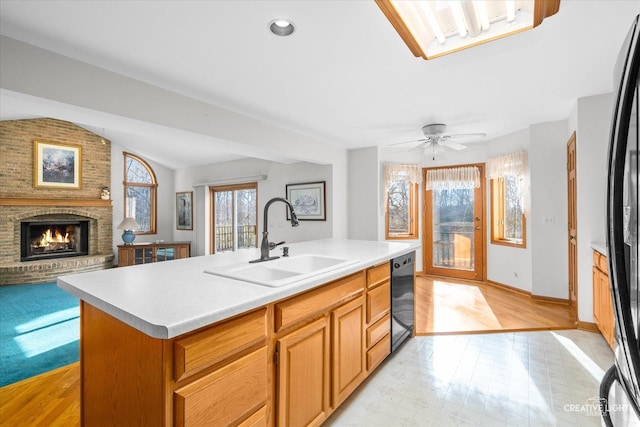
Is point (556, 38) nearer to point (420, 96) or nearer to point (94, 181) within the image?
point (420, 96)

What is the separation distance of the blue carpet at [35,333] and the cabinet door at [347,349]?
224 centimetres

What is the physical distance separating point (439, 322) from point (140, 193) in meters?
7.16

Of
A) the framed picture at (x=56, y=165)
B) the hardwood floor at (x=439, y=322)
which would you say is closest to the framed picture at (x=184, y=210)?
the framed picture at (x=56, y=165)

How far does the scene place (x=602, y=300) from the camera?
2.47 metres

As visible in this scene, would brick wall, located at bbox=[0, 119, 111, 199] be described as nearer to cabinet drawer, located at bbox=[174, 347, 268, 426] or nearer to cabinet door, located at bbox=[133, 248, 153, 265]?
cabinet door, located at bbox=[133, 248, 153, 265]

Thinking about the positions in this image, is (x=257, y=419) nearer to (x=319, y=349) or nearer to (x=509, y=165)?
(x=319, y=349)

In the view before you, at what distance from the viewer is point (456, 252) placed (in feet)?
16.5

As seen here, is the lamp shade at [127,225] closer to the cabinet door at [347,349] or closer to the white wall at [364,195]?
the white wall at [364,195]

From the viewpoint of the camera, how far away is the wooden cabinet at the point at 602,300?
90.6 inches

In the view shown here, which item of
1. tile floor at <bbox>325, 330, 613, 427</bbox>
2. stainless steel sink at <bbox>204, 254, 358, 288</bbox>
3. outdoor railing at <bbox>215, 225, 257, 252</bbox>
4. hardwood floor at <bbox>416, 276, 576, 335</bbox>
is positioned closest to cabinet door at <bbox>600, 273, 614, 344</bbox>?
tile floor at <bbox>325, 330, 613, 427</bbox>

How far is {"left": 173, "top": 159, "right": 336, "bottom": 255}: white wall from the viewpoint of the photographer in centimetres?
470

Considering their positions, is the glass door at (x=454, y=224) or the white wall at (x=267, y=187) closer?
the white wall at (x=267, y=187)

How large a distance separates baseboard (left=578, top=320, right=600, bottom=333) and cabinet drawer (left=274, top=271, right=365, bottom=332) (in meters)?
2.46

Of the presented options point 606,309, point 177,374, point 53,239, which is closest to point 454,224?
point 606,309
